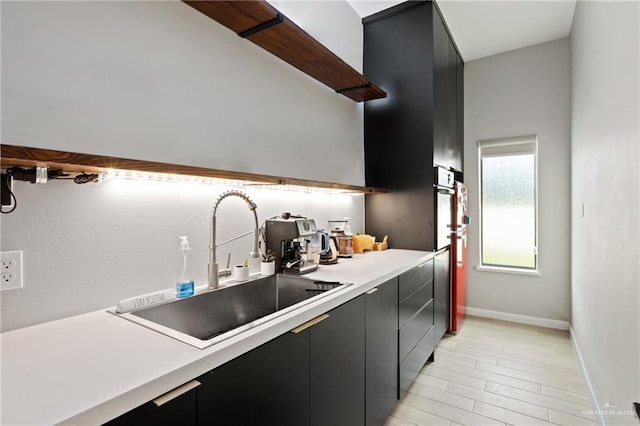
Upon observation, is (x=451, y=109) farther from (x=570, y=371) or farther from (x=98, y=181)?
(x=98, y=181)

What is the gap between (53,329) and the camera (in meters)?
0.98

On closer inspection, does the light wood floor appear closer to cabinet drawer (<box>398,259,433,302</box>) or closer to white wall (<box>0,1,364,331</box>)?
cabinet drawer (<box>398,259,433,302</box>)

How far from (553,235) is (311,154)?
2.94 m

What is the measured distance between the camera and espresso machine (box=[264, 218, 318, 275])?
1.73 meters

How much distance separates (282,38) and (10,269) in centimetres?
159

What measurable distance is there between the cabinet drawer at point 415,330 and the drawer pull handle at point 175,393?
1.49 metres

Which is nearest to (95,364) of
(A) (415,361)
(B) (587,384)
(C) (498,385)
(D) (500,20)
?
(A) (415,361)

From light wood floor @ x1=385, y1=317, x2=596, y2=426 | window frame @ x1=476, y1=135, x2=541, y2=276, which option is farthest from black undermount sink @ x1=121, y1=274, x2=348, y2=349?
window frame @ x1=476, y1=135, x2=541, y2=276

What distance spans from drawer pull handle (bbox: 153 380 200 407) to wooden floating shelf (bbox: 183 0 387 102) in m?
1.53

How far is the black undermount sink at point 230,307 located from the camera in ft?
3.91

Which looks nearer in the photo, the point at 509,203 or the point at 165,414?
the point at 165,414

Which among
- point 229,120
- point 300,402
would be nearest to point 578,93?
point 229,120

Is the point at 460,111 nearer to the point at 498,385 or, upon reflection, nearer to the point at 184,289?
the point at 498,385

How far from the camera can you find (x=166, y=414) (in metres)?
0.71
